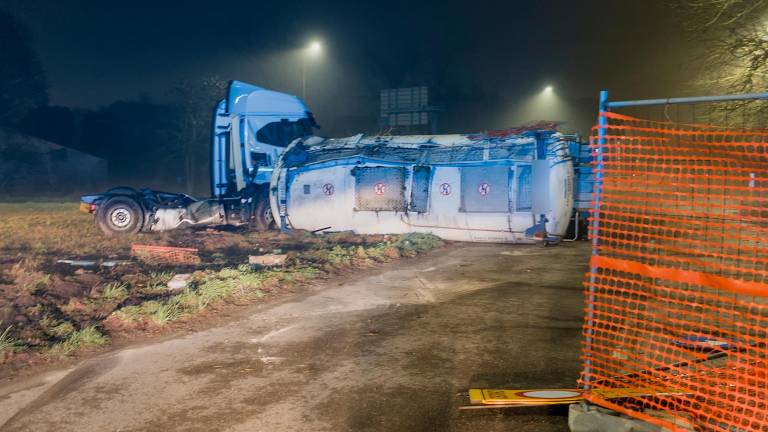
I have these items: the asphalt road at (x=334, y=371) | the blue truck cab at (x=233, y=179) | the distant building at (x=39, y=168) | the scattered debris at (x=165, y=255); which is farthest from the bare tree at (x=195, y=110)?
the asphalt road at (x=334, y=371)

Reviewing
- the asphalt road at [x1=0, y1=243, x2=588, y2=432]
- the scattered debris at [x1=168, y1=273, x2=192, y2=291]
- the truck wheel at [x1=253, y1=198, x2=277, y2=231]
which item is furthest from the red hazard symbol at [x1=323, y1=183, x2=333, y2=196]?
the asphalt road at [x1=0, y1=243, x2=588, y2=432]

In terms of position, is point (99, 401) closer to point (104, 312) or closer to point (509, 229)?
point (104, 312)

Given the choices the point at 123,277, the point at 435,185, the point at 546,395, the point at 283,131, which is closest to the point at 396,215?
the point at 435,185

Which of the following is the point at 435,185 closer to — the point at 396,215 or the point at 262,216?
the point at 396,215

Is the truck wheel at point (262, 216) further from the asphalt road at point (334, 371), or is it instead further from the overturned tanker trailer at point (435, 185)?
the asphalt road at point (334, 371)

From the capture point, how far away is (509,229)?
40.5ft

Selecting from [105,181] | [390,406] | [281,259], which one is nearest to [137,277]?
[281,259]

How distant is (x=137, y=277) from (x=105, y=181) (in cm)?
4699

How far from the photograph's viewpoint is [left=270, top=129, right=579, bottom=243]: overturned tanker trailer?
11930 millimetres

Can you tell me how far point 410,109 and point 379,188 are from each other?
22.6m

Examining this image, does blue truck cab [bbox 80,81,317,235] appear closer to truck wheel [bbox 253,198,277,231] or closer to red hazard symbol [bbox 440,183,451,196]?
truck wheel [bbox 253,198,277,231]

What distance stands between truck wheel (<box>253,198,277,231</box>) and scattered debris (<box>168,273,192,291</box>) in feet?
20.2

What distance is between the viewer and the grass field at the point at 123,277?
6.12m

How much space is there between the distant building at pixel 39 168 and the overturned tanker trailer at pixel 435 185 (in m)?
37.7
